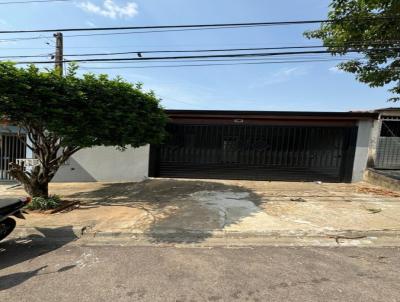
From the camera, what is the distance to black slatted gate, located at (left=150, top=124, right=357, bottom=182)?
10906 mm

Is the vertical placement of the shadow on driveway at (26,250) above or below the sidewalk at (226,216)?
below

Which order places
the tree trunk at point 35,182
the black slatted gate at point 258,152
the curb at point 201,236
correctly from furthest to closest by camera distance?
the black slatted gate at point 258,152
the tree trunk at point 35,182
the curb at point 201,236

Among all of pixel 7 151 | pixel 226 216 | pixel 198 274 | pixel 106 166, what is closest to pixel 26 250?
pixel 198 274

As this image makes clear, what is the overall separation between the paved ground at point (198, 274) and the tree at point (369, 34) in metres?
5.75

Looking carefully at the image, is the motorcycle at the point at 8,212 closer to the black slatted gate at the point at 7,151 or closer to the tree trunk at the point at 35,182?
the tree trunk at the point at 35,182

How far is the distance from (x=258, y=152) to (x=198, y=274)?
313 inches

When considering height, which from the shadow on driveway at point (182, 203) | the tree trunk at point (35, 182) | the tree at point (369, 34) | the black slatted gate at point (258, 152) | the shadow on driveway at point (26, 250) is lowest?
the shadow on driveway at point (26, 250)

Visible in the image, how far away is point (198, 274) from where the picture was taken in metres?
3.68

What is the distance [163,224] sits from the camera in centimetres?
571

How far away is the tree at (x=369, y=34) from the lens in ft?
24.9

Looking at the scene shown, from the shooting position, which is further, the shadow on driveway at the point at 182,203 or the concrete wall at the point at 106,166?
the concrete wall at the point at 106,166

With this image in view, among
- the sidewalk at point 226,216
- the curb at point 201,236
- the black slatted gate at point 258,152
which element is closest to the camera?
the curb at point 201,236

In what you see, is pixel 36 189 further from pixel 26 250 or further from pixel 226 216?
pixel 226 216

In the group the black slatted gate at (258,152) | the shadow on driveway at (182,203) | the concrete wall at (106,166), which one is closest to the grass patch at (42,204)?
the shadow on driveway at (182,203)
